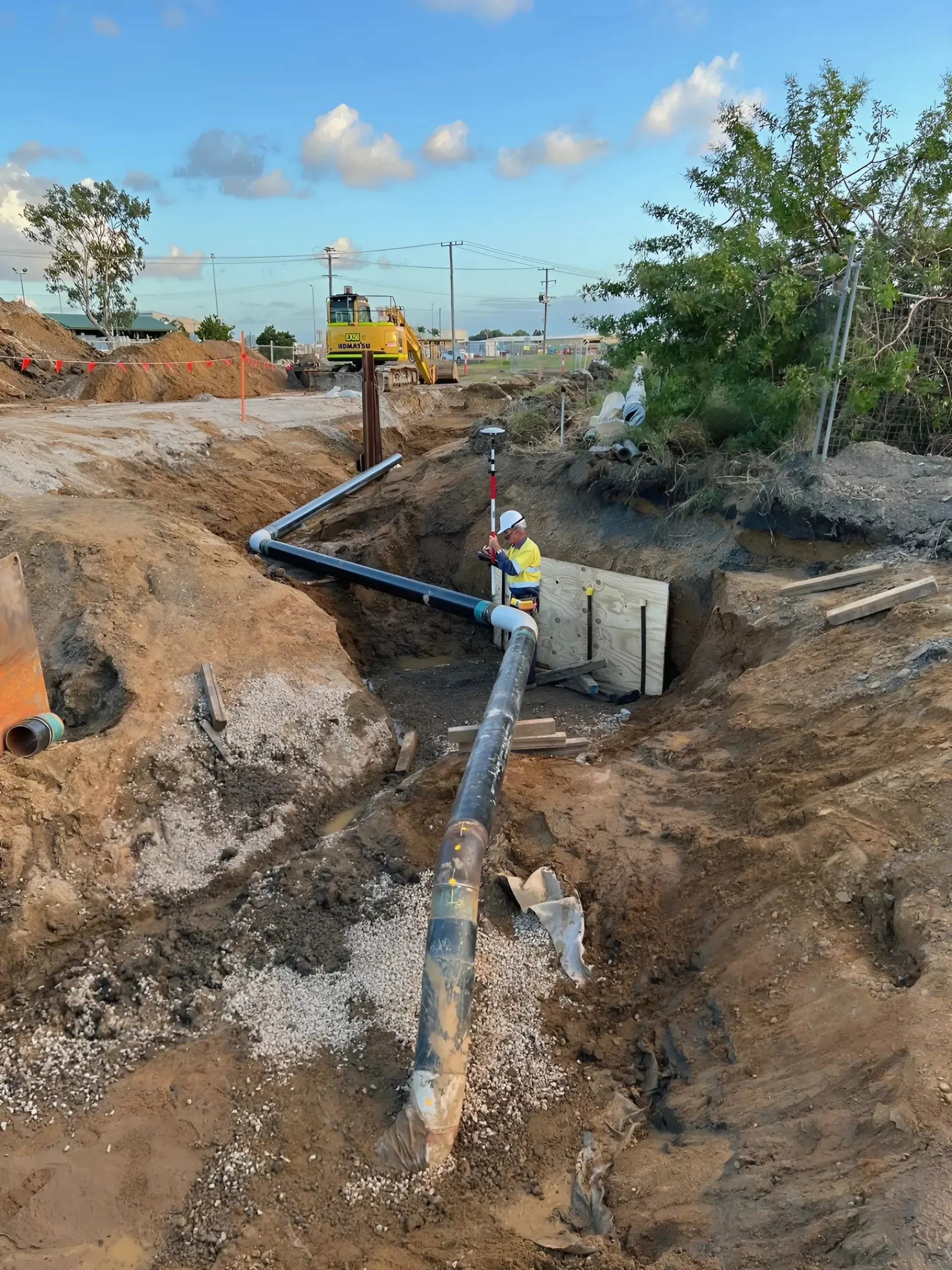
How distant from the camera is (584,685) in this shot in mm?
9641

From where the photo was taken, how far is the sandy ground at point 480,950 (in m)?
3.19

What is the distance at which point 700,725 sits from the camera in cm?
681

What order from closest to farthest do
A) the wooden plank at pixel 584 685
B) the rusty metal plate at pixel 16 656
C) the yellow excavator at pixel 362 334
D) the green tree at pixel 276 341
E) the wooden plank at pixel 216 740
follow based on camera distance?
the rusty metal plate at pixel 16 656, the wooden plank at pixel 216 740, the wooden plank at pixel 584 685, the yellow excavator at pixel 362 334, the green tree at pixel 276 341

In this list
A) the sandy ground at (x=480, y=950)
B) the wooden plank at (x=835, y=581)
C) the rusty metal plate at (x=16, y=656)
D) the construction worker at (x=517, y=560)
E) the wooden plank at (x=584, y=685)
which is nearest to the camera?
the sandy ground at (x=480, y=950)

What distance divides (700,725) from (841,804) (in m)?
2.21

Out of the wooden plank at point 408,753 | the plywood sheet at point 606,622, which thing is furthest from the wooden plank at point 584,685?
the wooden plank at point 408,753

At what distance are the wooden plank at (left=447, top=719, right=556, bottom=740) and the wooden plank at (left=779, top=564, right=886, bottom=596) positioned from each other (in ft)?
8.83

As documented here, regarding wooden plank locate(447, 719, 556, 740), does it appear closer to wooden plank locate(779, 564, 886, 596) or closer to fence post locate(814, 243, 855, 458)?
wooden plank locate(779, 564, 886, 596)

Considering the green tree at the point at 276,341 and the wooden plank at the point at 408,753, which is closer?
the wooden plank at the point at 408,753

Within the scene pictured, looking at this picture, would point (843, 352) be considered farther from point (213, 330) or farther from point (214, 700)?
point (213, 330)

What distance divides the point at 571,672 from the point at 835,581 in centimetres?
325

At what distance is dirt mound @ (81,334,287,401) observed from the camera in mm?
22422

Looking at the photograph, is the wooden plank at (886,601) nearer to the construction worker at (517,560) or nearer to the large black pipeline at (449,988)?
the construction worker at (517,560)

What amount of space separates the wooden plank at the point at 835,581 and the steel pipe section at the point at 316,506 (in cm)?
737
